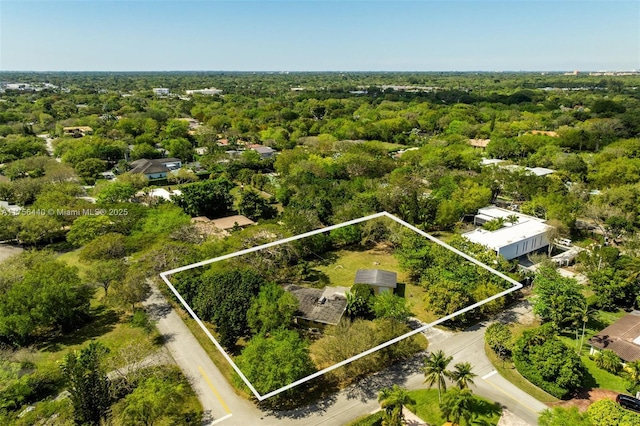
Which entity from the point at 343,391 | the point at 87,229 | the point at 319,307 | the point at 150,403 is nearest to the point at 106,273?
the point at 87,229

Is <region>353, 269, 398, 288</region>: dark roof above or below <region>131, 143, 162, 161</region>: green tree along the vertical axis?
below

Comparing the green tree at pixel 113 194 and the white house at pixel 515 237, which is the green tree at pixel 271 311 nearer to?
the white house at pixel 515 237

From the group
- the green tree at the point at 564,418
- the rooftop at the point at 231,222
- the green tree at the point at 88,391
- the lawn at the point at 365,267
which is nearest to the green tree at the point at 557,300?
the lawn at the point at 365,267

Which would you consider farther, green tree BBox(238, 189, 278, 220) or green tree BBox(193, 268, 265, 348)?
green tree BBox(238, 189, 278, 220)

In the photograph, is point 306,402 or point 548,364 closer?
point 306,402

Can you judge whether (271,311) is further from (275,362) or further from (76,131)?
(76,131)

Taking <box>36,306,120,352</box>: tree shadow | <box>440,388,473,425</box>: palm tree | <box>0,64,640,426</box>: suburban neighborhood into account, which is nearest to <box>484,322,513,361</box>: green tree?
<box>0,64,640,426</box>: suburban neighborhood

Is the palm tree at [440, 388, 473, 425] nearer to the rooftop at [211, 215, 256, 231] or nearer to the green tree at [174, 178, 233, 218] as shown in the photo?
the rooftop at [211, 215, 256, 231]
